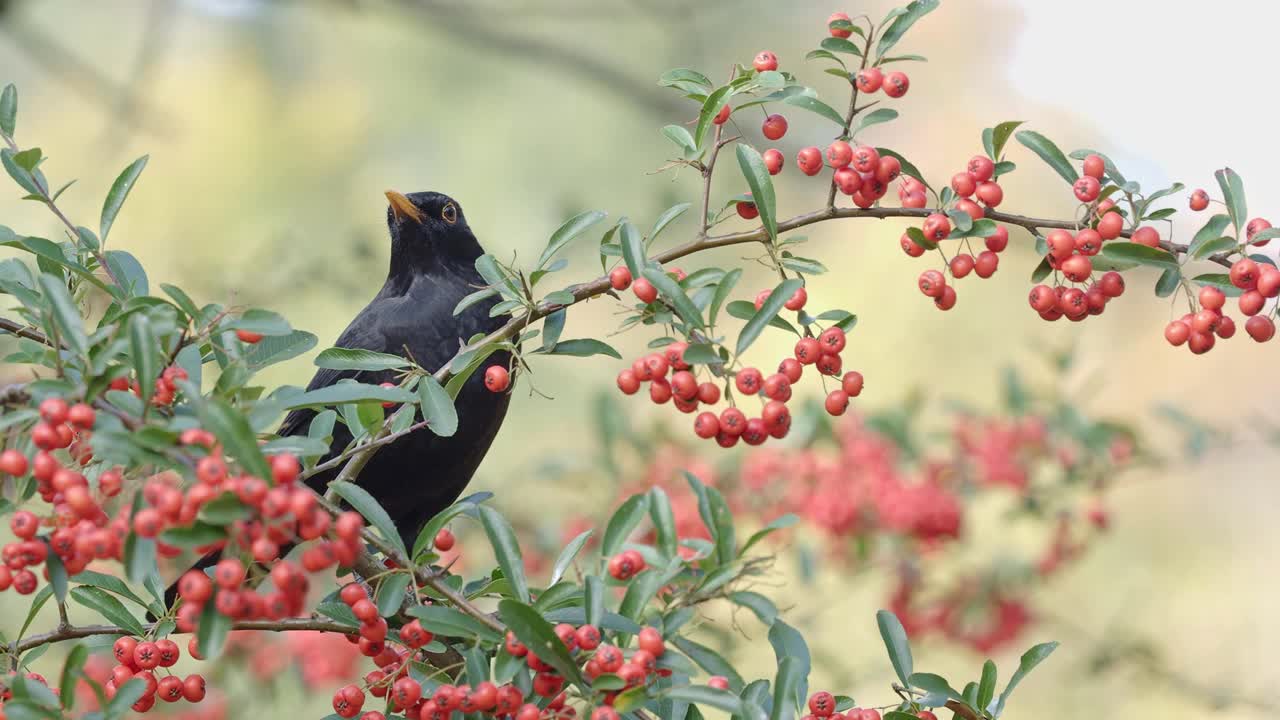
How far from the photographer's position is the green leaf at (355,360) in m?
1.93

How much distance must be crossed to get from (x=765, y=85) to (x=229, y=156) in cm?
1419

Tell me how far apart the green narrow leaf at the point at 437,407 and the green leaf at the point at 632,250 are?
Result: 1.09 feet

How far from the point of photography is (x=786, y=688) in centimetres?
164

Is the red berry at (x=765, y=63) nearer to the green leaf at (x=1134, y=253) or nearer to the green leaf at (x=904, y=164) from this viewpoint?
the green leaf at (x=904, y=164)

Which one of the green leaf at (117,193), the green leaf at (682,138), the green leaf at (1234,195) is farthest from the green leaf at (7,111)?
the green leaf at (1234,195)

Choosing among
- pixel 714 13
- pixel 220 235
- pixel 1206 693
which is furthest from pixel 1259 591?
pixel 220 235

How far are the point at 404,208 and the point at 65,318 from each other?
1.94m

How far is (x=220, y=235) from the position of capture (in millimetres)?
13477

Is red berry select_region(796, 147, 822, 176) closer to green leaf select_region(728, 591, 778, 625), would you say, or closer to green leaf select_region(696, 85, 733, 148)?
green leaf select_region(696, 85, 733, 148)

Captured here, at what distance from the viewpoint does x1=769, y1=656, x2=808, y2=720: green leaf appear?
1.63 meters

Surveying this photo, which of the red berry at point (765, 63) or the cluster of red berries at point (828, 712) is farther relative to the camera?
the red berry at point (765, 63)

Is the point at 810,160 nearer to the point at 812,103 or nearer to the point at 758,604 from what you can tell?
the point at 812,103

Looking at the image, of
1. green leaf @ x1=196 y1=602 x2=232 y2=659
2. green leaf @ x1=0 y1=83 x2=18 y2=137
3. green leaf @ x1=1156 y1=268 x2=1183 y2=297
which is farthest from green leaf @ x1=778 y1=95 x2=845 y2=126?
green leaf @ x1=0 y1=83 x2=18 y2=137

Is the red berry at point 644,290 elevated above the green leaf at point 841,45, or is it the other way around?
the green leaf at point 841,45
